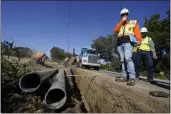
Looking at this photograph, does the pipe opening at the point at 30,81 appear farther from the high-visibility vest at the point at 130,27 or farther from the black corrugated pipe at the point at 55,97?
the high-visibility vest at the point at 130,27

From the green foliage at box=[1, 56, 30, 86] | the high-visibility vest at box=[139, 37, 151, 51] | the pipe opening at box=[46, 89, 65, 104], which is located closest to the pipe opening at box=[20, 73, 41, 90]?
the green foliage at box=[1, 56, 30, 86]

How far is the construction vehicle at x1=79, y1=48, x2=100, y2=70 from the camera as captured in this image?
67.7 feet

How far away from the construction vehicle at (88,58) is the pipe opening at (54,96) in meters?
16.4

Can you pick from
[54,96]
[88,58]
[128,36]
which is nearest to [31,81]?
[54,96]

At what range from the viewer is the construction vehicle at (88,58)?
813 inches

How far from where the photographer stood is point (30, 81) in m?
5.29

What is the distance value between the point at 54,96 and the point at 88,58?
654 inches

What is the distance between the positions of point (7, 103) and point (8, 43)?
7.68ft

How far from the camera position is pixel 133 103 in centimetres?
315

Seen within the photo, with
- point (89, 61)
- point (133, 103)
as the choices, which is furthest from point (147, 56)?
point (89, 61)

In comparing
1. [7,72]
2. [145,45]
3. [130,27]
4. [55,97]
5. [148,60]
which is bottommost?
[55,97]

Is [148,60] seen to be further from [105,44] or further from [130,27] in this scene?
[105,44]

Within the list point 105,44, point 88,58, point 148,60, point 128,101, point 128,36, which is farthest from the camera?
point 105,44

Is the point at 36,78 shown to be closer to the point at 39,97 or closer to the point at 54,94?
the point at 39,97
